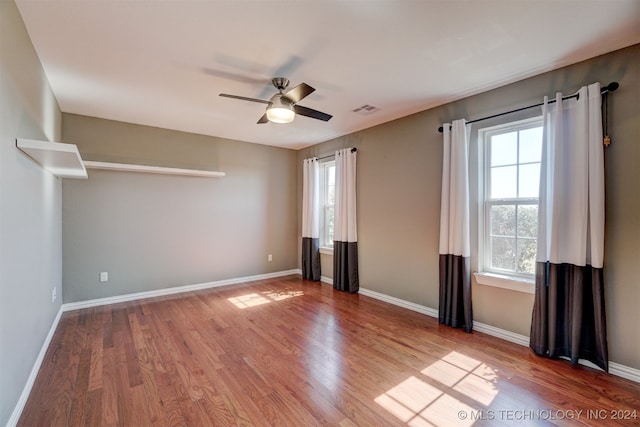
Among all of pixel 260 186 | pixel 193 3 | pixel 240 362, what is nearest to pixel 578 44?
pixel 193 3

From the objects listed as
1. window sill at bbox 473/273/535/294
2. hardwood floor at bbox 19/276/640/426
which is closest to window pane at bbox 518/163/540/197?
window sill at bbox 473/273/535/294

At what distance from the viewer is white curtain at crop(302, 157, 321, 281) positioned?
537 centimetres

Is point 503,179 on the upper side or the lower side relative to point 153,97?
lower

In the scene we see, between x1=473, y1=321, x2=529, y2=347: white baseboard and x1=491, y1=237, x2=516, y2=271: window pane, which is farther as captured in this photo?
x1=491, y1=237, x2=516, y2=271: window pane

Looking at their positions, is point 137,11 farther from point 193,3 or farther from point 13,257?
point 13,257

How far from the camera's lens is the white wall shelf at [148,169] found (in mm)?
3818

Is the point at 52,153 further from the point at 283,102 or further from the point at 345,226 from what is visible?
the point at 345,226

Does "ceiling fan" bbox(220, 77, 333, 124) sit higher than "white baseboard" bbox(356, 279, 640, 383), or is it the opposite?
"ceiling fan" bbox(220, 77, 333, 124)

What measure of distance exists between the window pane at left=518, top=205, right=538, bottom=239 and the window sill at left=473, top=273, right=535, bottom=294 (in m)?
0.45

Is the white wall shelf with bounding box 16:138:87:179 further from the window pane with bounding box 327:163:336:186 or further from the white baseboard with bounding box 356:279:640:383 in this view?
the white baseboard with bounding box 356:279:640:383

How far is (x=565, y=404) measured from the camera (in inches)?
78.4

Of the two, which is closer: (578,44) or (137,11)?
(137,11)

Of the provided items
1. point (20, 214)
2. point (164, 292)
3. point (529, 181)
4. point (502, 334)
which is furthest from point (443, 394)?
point (164, 292)

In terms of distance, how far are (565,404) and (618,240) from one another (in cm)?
134
